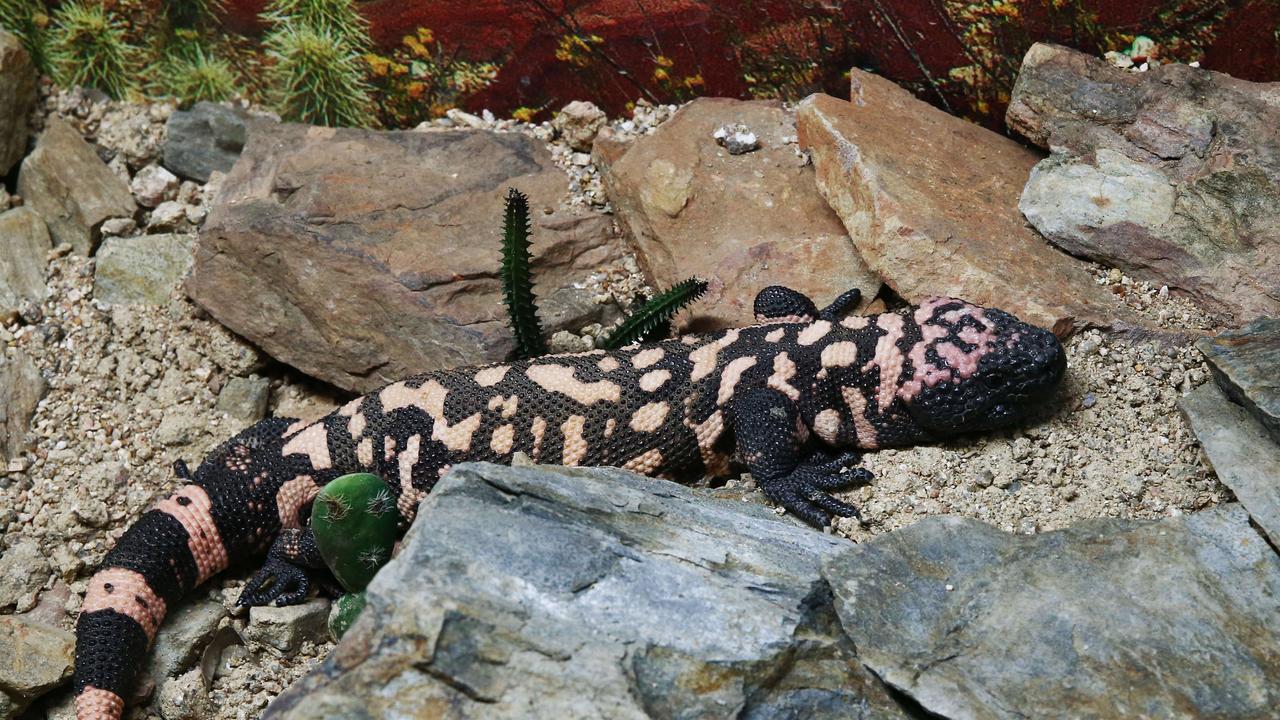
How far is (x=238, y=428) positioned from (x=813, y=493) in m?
1.95

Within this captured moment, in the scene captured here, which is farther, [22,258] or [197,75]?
[197,75]

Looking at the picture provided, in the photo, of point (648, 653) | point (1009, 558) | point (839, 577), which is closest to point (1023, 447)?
point (1009, 558)

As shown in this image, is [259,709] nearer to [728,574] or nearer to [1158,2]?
[728,574]

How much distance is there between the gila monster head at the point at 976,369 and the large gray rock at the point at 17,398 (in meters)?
2.76

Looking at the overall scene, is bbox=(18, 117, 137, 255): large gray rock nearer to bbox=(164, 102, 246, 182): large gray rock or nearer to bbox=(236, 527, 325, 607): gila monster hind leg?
bbox=(164, 102, 246, 182): large gray rock

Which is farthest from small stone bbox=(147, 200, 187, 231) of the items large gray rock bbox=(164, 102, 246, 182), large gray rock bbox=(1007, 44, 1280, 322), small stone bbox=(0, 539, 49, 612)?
large gray rock bbox=(1007, 44, 1280, 322)

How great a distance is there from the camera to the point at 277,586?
10.5 feet

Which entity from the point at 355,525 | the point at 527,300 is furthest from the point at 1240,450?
the point at 355,525

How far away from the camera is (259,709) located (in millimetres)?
2934

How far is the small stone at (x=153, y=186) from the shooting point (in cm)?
429

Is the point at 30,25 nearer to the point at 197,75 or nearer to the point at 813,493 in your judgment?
the point at 197,75

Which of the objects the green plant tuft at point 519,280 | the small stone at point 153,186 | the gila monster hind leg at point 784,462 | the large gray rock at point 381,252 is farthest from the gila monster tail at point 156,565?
the gila monster hind leg at point 784,462

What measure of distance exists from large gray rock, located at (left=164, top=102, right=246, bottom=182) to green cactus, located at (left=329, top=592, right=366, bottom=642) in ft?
6.93

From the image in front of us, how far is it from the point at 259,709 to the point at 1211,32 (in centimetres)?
331
